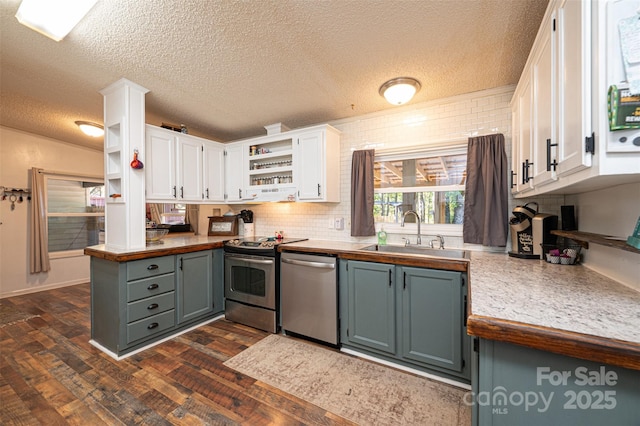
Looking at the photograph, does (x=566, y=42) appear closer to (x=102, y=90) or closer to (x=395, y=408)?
(x=395, y=408)

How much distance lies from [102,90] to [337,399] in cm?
350

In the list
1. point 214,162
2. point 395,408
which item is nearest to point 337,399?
point 395,408

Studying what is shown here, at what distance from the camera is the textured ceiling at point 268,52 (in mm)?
1548

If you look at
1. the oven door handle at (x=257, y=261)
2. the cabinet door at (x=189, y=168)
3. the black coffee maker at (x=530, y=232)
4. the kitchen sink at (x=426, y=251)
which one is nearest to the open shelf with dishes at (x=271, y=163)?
the cabinet door at (x=189, y=168)

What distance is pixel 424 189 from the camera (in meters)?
2.80

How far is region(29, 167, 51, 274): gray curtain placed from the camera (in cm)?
409

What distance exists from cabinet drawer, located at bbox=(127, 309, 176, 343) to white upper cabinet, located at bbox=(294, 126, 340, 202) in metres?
1.85

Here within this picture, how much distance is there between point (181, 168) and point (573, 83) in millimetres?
3384

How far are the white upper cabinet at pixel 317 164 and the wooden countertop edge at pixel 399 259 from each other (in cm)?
71

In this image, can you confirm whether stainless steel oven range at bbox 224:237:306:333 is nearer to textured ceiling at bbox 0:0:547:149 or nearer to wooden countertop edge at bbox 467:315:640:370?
textured ceiling at bbox 0:0:547:149

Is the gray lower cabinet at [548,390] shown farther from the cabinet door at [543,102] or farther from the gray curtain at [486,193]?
the gray curtain at [486,193]

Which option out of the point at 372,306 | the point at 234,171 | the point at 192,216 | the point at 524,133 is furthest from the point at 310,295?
the point at 192,216

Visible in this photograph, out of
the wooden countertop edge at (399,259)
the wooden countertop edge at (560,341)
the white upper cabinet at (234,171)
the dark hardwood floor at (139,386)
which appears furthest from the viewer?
the white upper cabinet at (234,171)

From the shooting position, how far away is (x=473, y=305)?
1.00 metres
